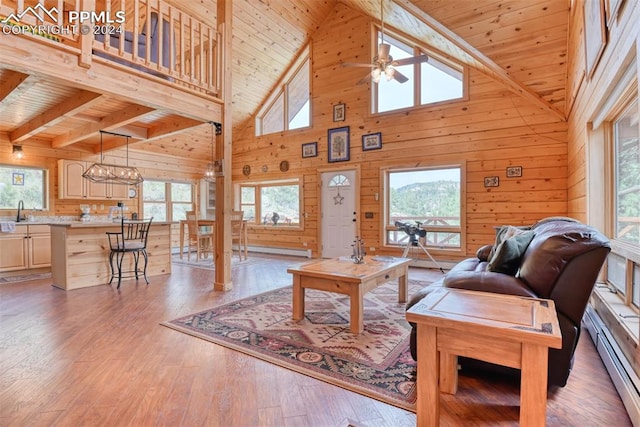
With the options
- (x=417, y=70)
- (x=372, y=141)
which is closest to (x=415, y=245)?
(x=372, y=141)

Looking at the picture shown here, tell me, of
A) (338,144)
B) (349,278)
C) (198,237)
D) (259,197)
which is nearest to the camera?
(349,278)

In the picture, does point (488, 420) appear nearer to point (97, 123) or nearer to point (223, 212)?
point (223, 212)

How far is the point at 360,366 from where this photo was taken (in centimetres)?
211

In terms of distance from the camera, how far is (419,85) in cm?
585

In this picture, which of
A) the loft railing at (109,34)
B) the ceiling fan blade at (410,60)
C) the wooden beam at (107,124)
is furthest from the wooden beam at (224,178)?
the ceiling fan blade at (410,60)

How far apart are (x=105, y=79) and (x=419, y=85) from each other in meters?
4.81

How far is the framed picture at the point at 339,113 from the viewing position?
A: 6652 millimetres

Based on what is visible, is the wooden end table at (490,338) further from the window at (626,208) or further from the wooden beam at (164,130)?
the wooden beam at (164,130)

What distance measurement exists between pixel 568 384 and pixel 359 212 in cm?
476

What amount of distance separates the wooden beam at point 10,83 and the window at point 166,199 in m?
4.30

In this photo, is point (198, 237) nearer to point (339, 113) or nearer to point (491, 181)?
point (339, 113)

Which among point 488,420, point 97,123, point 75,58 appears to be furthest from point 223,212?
point 488,420

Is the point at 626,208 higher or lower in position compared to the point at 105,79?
lower

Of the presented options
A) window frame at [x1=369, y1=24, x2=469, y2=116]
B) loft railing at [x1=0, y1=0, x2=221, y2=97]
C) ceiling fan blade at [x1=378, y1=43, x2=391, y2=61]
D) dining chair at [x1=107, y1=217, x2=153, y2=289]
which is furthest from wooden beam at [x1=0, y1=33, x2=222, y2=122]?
window frame at [x1=369, y1=24, x2=469, y2=116]
